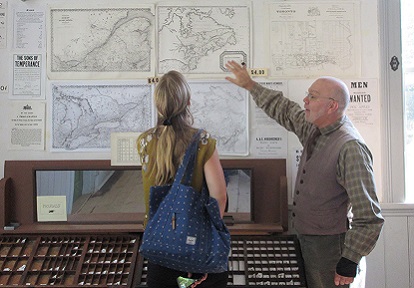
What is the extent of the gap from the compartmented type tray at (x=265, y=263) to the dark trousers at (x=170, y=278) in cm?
42

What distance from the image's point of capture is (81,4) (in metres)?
3.05

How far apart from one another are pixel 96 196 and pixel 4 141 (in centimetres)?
71

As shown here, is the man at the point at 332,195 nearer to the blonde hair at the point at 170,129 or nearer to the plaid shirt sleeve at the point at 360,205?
the plaid shirt sleeve at the point at 360,205

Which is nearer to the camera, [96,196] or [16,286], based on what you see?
[16,286]

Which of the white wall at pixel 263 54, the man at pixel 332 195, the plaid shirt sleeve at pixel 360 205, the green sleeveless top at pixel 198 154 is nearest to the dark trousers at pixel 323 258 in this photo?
the man at pixel 332 195

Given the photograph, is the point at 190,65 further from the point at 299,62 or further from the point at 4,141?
the point at 4,141

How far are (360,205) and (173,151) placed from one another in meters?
0.97

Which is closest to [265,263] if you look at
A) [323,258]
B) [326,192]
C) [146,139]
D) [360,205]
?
[323,258]

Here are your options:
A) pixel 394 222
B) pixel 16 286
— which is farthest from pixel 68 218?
pixel 394 222

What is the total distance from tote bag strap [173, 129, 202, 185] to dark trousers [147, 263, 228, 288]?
0.39 meters

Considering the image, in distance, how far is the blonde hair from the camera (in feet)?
6.47

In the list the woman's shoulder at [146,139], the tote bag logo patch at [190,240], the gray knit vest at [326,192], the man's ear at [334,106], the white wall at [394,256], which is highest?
the man's ear at [334,106]

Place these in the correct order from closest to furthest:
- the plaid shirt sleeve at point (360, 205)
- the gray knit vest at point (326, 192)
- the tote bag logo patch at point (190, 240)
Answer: the tote bag logo patch at point (190, 240), the plaid shirt sleeve at point (360, 205), the gray knit vest at point (326, 192)

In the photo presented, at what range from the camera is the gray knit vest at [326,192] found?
2.49 meters
